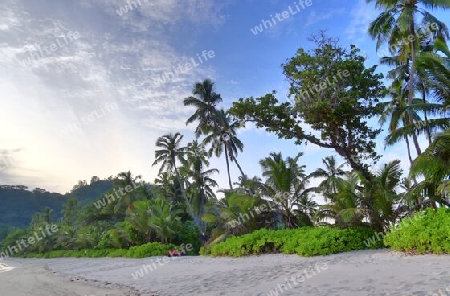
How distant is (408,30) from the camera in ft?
50.6

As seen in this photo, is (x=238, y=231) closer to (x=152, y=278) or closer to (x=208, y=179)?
(x=152, y=278)

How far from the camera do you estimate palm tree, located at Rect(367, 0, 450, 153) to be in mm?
14652

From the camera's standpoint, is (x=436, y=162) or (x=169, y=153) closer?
(x=436, y=162)

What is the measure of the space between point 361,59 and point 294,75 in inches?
118

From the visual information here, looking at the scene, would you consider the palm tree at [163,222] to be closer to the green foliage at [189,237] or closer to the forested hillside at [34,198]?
the green foliage at [189,237]

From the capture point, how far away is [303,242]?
1370 centimetres

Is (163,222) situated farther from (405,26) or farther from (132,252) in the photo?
(405,26)

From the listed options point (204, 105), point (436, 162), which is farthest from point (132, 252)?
point (436, 162)

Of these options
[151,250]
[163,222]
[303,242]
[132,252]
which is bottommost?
[303,242]

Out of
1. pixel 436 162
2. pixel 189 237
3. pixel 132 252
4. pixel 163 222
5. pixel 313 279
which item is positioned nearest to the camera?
pixel 313 279

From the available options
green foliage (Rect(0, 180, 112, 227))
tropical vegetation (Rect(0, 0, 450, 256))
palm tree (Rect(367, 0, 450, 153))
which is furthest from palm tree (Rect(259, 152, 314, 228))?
green foliage (Rect(0, 180, 112, 227))

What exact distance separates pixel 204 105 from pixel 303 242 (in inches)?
712

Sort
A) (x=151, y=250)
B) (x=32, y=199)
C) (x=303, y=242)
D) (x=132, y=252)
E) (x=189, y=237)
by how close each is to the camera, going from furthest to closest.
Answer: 1. (x=32, y=199)
2. (x=189, y=237)
3. (x=132, y=252)
4. (x=151, y=250)
5. (x=303, y=242)

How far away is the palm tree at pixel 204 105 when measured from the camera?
97.5 ft
